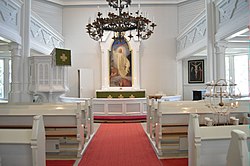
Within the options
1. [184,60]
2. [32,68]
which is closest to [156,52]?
[184,60]

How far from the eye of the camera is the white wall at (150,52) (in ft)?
42.2

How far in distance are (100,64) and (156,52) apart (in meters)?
3.12

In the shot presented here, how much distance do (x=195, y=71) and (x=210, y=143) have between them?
10.2 m

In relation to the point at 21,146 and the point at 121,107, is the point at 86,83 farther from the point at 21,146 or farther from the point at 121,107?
the point at 21,146

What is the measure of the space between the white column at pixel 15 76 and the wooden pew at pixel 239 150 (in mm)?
6709

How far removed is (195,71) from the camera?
41.3 ft

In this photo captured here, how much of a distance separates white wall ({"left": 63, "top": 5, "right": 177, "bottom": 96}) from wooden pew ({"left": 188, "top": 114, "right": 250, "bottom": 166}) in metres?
9.96

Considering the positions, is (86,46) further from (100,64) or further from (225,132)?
(225,132)

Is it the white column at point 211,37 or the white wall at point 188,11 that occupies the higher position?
the white wall at point 188,11

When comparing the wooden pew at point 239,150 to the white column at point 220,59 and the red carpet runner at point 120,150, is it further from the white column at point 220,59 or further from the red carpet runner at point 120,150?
the white column at point 220,59

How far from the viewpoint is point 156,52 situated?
1292 centimetres

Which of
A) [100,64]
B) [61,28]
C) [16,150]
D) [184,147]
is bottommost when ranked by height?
[184,147]

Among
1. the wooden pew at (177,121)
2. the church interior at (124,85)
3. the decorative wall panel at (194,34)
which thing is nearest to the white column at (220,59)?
the church interior at (124,85)

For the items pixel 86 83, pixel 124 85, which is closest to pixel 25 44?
pixel 86 83
